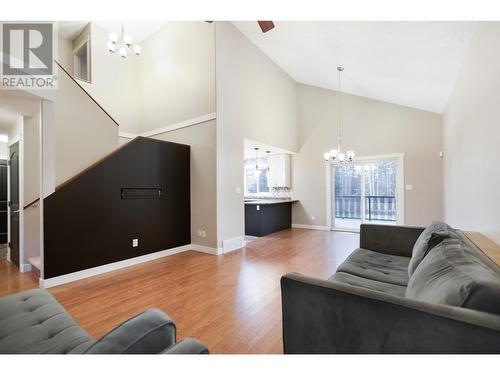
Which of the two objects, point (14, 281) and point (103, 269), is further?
point (103, 269)

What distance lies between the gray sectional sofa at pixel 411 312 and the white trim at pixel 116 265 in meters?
3.17

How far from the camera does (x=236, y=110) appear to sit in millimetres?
4984

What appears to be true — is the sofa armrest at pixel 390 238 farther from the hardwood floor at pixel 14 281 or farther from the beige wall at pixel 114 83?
the beige wall at pixel 114 83

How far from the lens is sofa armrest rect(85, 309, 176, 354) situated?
0.81m

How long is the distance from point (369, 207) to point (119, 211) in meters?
6.24

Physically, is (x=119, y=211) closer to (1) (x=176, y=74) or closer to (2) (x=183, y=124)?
(2) (x=183, y=124)

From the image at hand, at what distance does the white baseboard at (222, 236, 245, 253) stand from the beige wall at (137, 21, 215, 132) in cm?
257

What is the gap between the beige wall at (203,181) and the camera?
4520 millimetres

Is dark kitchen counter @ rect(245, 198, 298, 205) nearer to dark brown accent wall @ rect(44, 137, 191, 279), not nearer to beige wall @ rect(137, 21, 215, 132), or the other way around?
dark brown accent wall @ rect(44, 137, 191, 279)

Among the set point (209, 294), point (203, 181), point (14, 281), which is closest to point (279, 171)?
point (203, 181)

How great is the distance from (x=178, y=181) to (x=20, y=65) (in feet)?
8.65

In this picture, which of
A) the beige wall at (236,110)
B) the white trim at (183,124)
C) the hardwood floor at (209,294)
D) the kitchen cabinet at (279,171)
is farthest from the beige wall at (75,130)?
the kitchen cabinet at (279,171)

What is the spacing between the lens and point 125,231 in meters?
3.78
